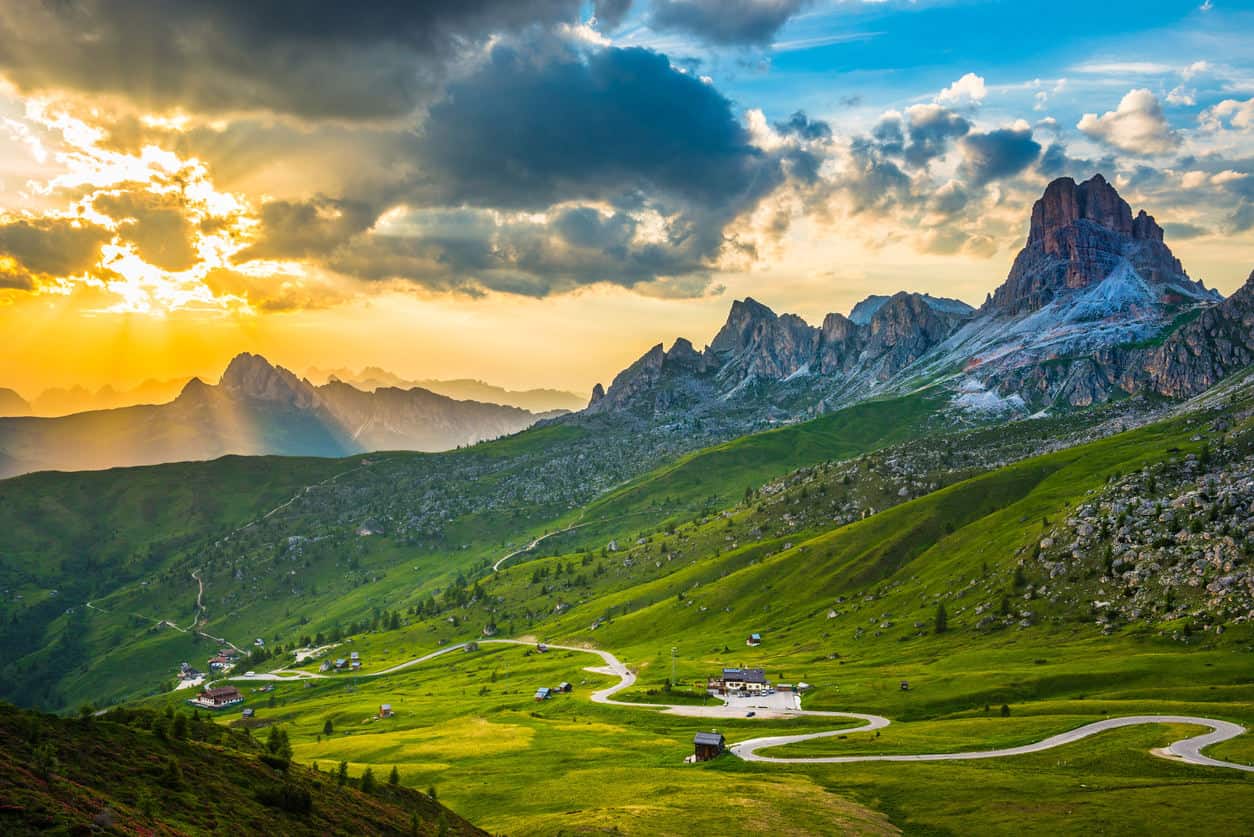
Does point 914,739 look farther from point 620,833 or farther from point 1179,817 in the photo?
point 620,833

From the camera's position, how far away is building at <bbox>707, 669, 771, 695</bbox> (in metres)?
151

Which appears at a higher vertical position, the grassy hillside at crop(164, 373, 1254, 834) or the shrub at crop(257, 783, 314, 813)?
the shrub at crop(257, 783, 314, 813)

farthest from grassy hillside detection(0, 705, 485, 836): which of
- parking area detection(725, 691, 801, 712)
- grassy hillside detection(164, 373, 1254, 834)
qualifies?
parking area detection(725, 691, 801, 712)

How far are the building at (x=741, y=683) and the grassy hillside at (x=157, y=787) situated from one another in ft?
324

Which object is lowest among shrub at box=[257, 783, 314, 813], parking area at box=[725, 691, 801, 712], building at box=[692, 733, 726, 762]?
parking area at box=[725, 691, 801, 712]

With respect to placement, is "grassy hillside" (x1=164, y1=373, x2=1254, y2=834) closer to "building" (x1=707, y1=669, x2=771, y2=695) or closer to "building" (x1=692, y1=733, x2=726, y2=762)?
"building" (x1=692, y1=733, x2=726, y2=762)

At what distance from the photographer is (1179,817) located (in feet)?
222

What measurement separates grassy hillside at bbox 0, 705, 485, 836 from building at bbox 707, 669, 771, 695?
324 ft

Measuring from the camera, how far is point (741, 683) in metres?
153

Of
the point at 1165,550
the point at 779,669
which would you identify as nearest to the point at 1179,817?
the point at 779,669

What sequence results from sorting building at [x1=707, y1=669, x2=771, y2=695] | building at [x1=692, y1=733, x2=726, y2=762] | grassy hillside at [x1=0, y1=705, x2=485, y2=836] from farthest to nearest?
building at [x1=707, y1=669, x2=771, y2=695] < building at [x1=692, y1=733, x2=726, y2=762] < grassy hillside at [x1=0, y1=705, x2=485, y2=836]

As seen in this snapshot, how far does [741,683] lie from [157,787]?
408 feet

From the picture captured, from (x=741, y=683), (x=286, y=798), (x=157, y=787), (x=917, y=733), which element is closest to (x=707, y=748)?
(x=917, y=733)

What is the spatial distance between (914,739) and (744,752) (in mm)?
23810
